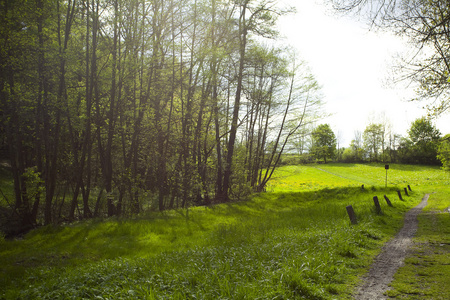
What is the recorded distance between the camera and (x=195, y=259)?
5391 mm

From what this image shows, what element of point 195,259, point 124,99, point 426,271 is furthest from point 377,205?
point 124,99

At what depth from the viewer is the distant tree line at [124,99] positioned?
341 inches

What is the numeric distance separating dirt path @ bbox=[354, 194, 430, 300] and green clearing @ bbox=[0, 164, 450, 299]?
190mm

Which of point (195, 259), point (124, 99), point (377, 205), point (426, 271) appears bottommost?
point (195, 259)

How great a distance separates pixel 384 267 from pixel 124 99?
11.6m

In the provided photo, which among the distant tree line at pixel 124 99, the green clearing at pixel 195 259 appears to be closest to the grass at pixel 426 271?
the green clearing at pixel 195 259

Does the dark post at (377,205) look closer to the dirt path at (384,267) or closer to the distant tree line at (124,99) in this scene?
the dirt path at (384,267)

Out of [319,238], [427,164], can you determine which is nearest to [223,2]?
[319,238]

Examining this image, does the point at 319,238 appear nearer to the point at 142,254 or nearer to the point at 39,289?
Answer: the point at 142,254

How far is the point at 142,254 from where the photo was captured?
636 centimetres

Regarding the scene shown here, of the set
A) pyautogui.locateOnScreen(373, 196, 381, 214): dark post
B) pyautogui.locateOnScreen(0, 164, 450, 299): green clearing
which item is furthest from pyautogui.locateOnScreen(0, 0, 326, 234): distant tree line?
pyautogui.locateOnScreen(373, 196, 381, 214): dark post

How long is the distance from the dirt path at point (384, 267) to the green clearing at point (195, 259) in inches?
7.5

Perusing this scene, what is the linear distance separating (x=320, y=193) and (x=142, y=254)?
1573 centimetres

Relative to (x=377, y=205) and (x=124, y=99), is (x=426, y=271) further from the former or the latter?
(x=124, y=99)
